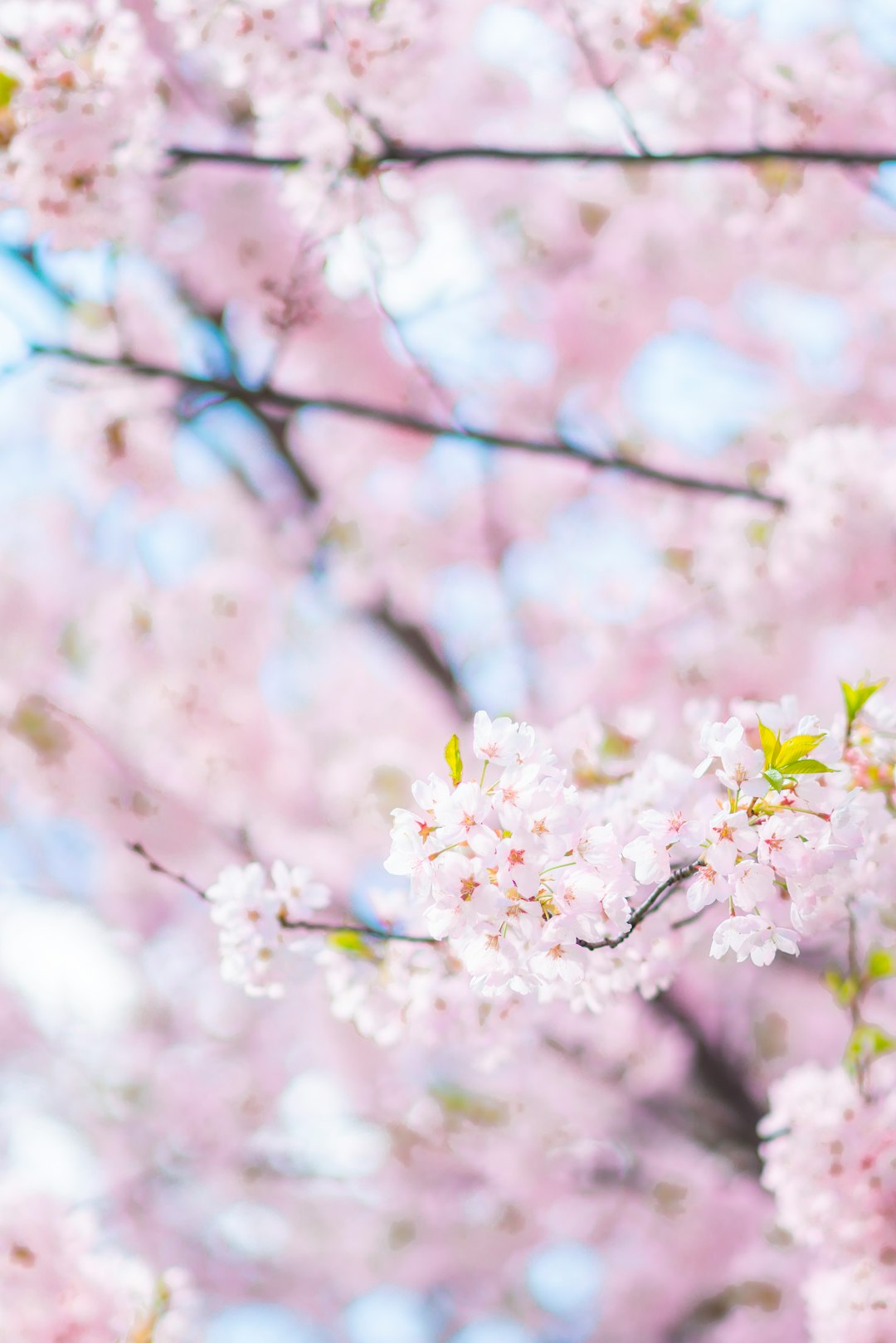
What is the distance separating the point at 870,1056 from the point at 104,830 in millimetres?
4255

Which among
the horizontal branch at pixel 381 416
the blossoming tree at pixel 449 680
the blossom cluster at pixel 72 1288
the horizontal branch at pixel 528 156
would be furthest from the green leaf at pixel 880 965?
the blossom cluster at pixel 72 1288

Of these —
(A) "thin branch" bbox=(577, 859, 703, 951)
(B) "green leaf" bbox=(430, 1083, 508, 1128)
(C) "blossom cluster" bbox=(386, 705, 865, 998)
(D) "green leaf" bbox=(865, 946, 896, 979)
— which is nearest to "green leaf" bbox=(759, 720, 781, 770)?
(C) "blossom cluster" bbox=(386, 705, 865, 998)

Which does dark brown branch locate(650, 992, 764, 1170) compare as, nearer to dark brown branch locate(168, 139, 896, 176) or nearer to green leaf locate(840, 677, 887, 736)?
green leaf locate(840, 677, 887, 736)

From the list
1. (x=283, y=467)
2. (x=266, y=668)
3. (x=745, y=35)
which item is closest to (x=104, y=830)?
(x=266, y=668)

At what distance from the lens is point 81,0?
2479 millimetres

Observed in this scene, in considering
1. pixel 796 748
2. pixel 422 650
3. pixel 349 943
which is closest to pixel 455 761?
pixel 796 748

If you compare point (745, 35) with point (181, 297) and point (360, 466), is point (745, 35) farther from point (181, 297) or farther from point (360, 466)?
point (360, 466)

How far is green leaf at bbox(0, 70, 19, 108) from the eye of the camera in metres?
2.23

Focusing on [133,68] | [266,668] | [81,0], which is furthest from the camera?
A: [266,668]

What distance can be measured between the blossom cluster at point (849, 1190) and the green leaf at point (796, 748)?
1.19m

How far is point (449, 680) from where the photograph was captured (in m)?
4.96

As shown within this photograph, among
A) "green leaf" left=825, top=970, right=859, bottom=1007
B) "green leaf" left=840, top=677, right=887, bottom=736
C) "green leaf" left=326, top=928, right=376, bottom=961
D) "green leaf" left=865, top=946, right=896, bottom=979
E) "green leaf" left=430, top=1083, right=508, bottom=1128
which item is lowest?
"green leaf" left=326, top=928, right=376, bottom=961

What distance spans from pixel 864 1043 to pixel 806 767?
1177mm

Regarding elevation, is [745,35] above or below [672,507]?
below
